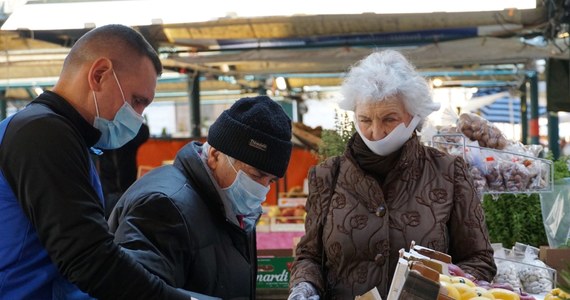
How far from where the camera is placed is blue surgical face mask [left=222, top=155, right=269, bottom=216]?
7.80 feet

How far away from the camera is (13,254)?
181 cm

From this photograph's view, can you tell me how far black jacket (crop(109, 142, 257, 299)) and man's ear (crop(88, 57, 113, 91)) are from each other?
1.11 feet

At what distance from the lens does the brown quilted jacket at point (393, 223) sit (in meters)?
2.64

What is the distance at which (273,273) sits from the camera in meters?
5.31

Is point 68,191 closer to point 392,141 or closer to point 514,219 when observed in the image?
point 392,141

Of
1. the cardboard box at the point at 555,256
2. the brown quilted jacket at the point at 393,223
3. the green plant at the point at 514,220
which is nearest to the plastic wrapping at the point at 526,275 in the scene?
the cardboard box at the point at 555,256

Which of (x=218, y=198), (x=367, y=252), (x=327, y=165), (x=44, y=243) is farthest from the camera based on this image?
(x=327, y=165)

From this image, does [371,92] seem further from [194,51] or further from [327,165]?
[194,51]

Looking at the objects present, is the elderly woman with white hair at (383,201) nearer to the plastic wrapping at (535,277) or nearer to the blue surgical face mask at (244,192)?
the blue surgical face mask at (244,192)

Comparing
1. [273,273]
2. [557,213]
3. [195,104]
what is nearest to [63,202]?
[557,213]

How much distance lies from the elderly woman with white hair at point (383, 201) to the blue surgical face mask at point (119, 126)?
80 cm

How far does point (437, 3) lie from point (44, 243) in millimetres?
4396

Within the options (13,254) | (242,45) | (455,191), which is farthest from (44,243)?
(242,45)

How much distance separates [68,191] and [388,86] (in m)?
1.37
